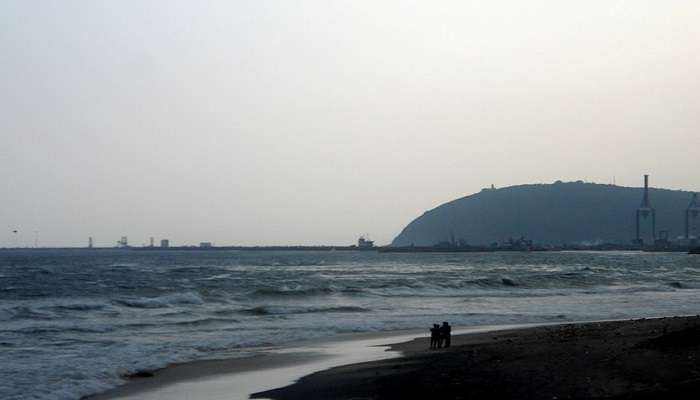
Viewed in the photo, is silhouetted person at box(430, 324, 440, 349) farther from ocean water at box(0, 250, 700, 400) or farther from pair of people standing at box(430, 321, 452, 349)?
ocean water at box(0, 250, 700, 400)

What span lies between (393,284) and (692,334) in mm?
48111

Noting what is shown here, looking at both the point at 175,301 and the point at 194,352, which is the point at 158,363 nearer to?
the point at 194,352

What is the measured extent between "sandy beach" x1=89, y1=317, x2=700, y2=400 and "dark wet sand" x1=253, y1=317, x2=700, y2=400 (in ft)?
0.06

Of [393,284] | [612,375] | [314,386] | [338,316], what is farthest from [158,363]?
[393,284]

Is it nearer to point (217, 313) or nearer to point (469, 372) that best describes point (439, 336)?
point (469, 372)

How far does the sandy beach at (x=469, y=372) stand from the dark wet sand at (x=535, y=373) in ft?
0.06

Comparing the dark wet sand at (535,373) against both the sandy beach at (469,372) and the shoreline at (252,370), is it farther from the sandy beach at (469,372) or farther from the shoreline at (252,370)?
the shoreline at (252,370)

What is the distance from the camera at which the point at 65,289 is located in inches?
2218

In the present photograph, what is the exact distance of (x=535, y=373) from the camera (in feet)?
51.9

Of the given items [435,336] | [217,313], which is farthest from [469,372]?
[217,313]

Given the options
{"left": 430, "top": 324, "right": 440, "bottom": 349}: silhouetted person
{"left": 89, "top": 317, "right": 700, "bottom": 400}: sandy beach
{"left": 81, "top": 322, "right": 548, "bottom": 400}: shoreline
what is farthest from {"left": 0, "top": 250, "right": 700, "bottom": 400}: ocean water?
{"left": 430, "top": 324, "right": 440, "bottom": 349}: silhouetted person

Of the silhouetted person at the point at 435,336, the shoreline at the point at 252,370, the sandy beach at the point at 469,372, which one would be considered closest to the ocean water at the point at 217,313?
the shoreline at the point at 252,370

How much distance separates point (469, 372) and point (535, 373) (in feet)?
4.99

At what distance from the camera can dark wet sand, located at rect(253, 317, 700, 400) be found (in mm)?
13797
